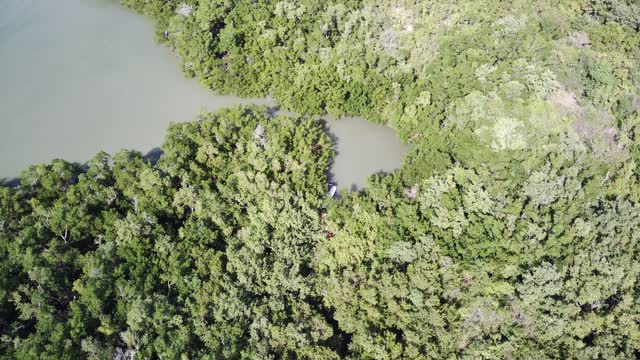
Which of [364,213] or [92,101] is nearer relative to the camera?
[364,213]

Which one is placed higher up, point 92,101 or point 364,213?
point 92,101

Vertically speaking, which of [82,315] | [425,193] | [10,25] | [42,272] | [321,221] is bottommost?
[82,315]

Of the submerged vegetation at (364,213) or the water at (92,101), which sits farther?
the water at (92,101)

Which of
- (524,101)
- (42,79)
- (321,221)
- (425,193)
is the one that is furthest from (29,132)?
(524,101)

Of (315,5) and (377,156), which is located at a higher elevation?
(315,5)

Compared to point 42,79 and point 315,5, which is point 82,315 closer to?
point 42,79
